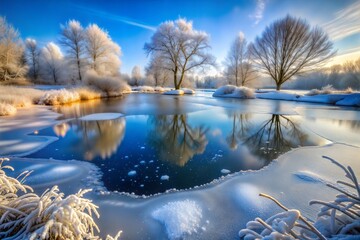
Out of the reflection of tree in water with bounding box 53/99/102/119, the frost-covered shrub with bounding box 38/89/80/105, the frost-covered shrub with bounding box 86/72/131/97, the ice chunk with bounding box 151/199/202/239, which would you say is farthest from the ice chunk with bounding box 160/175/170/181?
the frost-covered shrub with bounding box 86/72/131/97

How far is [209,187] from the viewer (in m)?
2.06

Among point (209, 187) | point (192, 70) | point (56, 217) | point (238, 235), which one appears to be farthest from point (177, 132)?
point (192, 70)

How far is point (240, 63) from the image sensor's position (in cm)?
2462

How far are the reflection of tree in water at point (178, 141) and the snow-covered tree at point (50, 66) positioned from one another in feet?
115

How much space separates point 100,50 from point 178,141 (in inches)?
952

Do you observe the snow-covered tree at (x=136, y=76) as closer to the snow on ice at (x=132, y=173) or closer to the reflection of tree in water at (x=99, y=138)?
the reflection of tree in water at (x=99, y=138)

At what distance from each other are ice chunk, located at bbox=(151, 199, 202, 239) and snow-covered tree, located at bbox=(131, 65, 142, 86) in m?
51.1

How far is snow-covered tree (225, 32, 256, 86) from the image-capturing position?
23500 millimetres

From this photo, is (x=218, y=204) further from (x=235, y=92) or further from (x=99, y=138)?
(x=235, y=92)

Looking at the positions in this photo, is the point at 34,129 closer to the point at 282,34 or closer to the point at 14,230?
the point at 14,230

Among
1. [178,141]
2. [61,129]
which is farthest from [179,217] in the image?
[61,129]

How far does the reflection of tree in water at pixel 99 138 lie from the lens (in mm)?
3143

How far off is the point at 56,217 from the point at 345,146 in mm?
4997

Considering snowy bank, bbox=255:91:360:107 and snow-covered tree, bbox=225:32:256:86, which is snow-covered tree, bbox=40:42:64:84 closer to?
snow-covered tree, bbox=225:32:256:86
